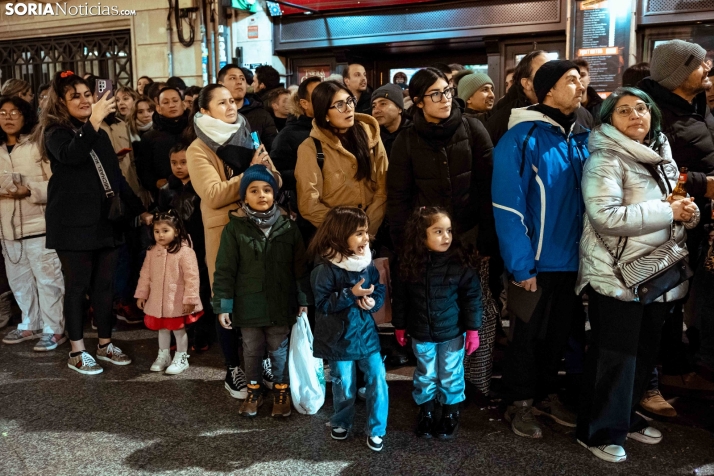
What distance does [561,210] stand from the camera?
3666 mm

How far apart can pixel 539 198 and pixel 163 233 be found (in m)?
2.80

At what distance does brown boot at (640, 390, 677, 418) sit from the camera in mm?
4035

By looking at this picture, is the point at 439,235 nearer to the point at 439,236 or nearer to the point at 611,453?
the point at 439,236

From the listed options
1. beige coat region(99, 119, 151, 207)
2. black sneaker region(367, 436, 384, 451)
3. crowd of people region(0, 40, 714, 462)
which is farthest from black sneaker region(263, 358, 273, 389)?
beige coat region(99, 119, 151, 207)

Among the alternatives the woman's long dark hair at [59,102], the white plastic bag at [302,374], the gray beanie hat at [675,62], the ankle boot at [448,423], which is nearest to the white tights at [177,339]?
the white plastic bag at [302,374]

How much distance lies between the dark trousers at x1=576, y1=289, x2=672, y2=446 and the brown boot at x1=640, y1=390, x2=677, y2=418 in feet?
1.71

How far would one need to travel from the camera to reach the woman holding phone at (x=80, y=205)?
4820 mm

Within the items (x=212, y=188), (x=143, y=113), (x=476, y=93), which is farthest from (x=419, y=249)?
(x=143, y=113)

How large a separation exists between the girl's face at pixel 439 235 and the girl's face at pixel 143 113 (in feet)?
13.3

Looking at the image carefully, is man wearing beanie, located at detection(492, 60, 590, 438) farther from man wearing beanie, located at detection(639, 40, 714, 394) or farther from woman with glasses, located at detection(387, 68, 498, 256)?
man wearing beanie, located at detection(639, 40, 714, 394)

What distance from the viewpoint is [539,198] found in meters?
3.66

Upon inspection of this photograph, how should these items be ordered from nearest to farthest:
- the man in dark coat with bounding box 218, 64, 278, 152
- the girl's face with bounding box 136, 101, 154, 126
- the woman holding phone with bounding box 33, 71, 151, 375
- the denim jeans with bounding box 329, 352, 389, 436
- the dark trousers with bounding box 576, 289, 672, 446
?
the dark trousers with bounding box 576, 289, 672, 446
the denim jeans with bounding box 329, 352, 389, 436
the woman holding phone with bounding box 33, 71, 151, 375
the man in dark coat with bounding box 218, 64, 278, 152
the girl's face with bounding box 136, 101, 154, 126

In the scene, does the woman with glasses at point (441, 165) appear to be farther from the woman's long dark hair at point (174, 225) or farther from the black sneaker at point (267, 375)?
the woman's long dark hair at point (174, 225)

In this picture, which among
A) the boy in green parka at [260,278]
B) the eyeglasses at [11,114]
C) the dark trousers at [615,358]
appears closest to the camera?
the dark trousers at [615,358]
